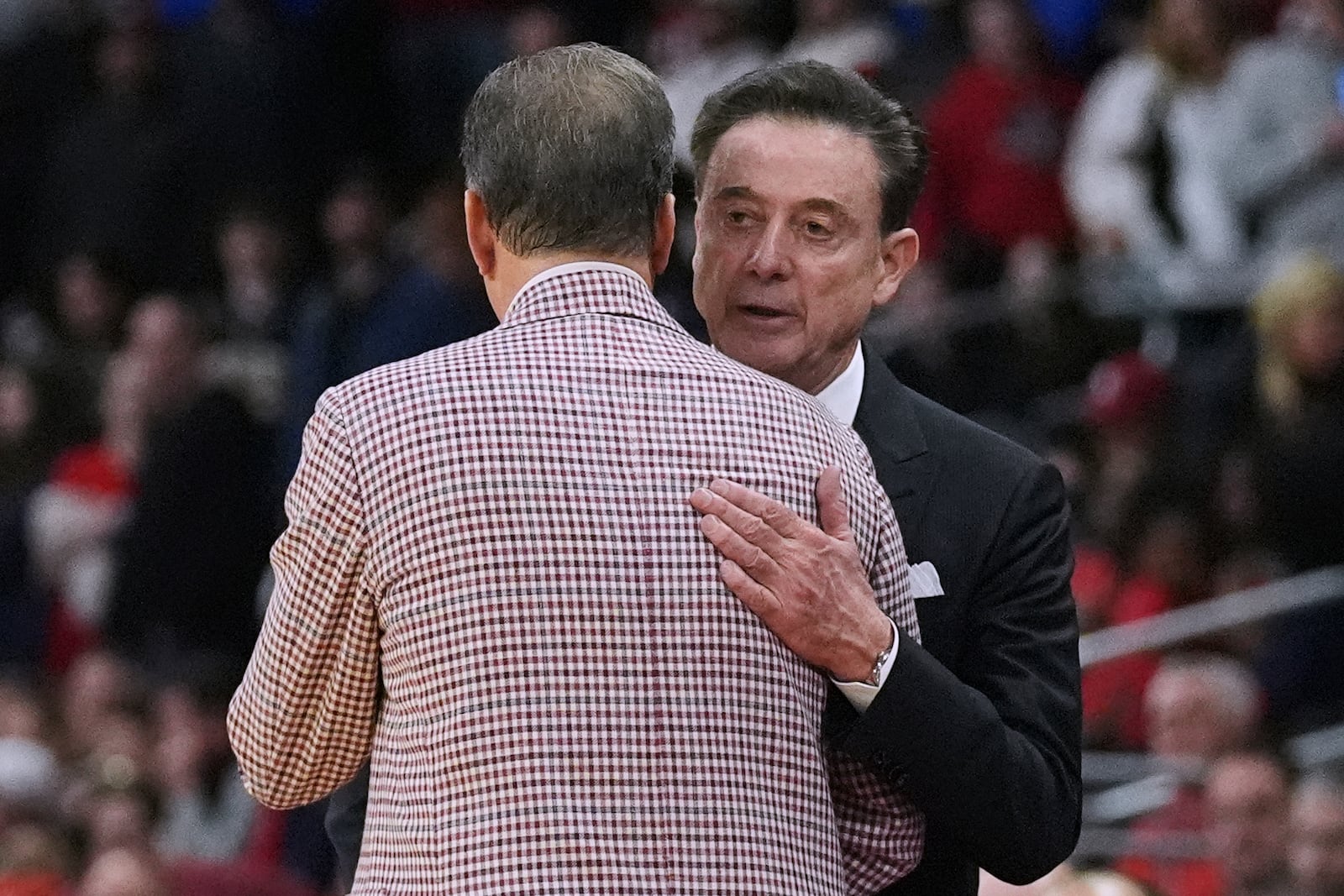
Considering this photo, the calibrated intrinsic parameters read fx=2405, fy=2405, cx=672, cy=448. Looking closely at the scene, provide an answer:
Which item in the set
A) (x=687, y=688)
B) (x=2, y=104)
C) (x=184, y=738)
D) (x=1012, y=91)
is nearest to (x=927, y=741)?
(x=687, y=688)

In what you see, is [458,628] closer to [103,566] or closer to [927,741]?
[927,741]

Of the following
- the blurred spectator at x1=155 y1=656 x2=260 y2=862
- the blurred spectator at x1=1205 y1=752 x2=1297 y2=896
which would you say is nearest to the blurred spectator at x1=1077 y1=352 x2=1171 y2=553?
the blurred spectator at x1=1205 y1=752 x2=1297 y2=896

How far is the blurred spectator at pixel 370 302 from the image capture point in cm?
713

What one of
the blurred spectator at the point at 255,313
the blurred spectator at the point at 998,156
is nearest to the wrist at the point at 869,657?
the blurred spectator at the point at 998,156

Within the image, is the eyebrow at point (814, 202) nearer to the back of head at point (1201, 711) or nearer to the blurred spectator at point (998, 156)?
the back of head at point (1201, 711)

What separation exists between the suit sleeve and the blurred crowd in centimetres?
266

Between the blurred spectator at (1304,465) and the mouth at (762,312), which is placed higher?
the mouth at (762,312)

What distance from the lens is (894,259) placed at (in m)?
2.70

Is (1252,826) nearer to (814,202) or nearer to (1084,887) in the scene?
(1084,887)

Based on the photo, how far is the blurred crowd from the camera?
616 centimetres

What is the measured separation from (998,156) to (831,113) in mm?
5457

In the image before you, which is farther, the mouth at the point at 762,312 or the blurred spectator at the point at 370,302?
the blurred spectator at the point at 370,302

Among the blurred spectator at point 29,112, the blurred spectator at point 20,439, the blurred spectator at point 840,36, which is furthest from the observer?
the blurred spectator at point 29,112

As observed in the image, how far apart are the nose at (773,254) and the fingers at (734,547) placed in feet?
1.66
